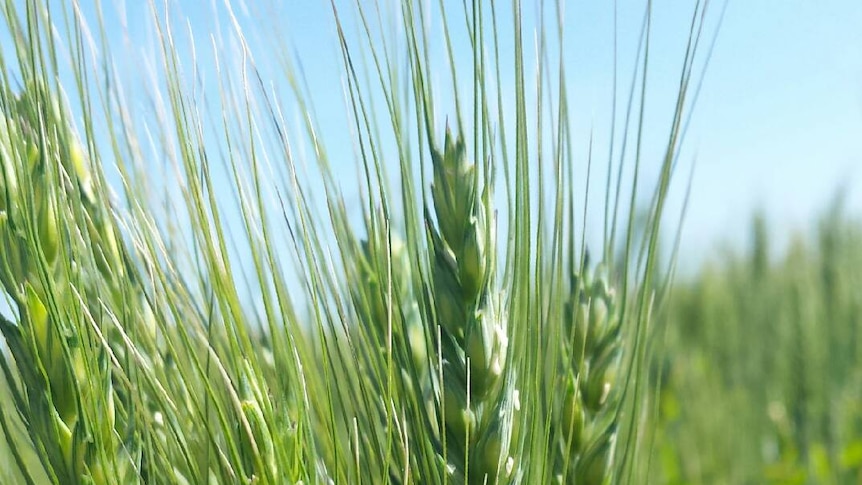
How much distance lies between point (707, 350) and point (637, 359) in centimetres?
211

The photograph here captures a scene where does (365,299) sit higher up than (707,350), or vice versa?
(365,299)

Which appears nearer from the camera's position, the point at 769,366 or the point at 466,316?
the point at 466,316

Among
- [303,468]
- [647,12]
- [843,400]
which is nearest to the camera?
[303,468]

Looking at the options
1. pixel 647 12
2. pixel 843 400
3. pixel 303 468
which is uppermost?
pixel 647 12

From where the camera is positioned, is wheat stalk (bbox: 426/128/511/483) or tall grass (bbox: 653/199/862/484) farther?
tall grass (bbox: 653/199/862/484)

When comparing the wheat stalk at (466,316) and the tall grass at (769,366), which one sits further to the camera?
the tall grass at (769,366)

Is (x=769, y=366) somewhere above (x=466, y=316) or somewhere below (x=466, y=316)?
below

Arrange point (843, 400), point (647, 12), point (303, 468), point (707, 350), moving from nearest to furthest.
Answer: point (303, 468), point (647, 12), point (843, 400), point (707, 350)

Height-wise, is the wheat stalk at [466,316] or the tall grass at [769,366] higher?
the wheat stalk at [466,316]

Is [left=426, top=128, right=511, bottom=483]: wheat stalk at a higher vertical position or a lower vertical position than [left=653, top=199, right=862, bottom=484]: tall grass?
higher

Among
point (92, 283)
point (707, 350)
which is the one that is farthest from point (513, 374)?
point (707, 350)

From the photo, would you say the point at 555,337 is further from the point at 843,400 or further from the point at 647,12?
the point at 843,400

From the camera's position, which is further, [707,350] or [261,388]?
[707,350]

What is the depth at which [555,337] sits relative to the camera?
1.83 feet
